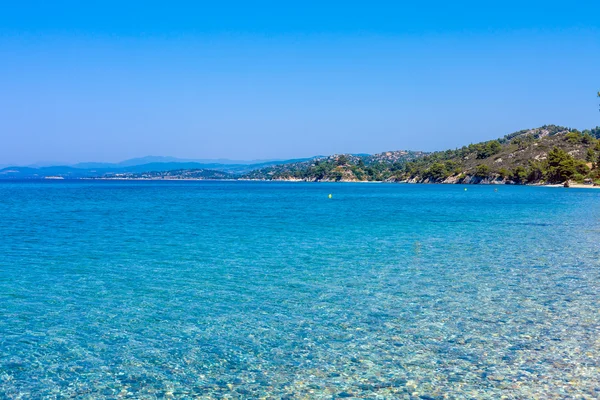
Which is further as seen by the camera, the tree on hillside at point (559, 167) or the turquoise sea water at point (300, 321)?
the tree on hillside at point (559, 167)

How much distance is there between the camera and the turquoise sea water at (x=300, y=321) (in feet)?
32.8

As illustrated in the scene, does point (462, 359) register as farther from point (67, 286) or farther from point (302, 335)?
point (67, 286)

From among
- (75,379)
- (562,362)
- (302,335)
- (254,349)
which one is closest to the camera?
(75,379)

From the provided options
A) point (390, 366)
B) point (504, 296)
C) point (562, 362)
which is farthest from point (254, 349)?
point (504, 296)

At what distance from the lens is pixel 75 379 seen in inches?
401

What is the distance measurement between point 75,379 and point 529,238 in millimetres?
29119

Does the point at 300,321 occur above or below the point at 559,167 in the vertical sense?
below

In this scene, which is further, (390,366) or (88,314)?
(88,314)

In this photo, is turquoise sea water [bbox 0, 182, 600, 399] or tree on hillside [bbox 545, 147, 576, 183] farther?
tree on hillside [bbox 545, 147, 576, 183]

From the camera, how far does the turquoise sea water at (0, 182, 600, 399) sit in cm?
998

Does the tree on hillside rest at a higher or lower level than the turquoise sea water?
higher

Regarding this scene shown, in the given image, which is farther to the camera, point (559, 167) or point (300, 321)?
point (559, 167)

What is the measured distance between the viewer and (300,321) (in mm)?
14125

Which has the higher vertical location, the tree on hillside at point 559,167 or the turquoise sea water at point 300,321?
the tree on hillside at point 559,167
